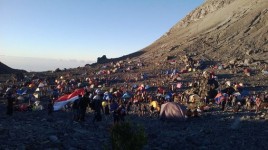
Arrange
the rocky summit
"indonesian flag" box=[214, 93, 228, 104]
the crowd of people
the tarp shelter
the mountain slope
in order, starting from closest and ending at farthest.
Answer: the rocky summit, the crowd of people, the tarp shelter, "indonesian flag" box=[214, 93, 228, 104], the mountain slope

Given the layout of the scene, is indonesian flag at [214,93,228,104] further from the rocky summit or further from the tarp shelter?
the tarp shelter

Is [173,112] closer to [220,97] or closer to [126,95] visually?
[220,97]

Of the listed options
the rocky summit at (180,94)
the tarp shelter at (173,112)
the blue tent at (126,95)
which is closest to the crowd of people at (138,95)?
the blue tent at (126,95)

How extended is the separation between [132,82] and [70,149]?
102 feet

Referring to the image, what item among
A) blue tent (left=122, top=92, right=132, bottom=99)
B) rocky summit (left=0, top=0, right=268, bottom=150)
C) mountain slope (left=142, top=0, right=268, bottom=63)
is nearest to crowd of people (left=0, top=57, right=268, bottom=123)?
blue tent (left=122, top=92, right=132, bottom=99)

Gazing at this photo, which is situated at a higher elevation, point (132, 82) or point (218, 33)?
point (218, 33)

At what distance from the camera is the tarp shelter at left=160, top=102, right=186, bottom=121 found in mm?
22406

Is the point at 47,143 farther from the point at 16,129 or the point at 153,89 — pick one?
the point at 153,89

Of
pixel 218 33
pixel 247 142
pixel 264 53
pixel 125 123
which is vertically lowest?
pixel 247 142

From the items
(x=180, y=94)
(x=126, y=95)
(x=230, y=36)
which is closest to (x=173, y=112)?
(x=180, y=94)

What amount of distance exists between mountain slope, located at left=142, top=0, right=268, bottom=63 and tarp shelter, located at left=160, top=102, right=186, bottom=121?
2716 cm

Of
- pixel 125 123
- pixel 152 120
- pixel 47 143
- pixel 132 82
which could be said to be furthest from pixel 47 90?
pixel 125 123

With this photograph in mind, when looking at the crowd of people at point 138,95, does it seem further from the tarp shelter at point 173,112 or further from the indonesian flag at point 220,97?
the tarp shelter at point 173,112

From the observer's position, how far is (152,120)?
23312 mm
